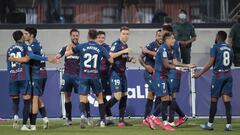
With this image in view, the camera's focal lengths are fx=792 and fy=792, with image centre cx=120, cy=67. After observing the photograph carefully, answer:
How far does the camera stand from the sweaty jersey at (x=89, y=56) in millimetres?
17906

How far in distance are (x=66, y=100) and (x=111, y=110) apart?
6.98 feet

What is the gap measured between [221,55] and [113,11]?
834 cm

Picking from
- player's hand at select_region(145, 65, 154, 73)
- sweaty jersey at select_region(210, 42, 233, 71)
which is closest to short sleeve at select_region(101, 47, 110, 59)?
player's hand at select_region(145, 65, 154, 73)

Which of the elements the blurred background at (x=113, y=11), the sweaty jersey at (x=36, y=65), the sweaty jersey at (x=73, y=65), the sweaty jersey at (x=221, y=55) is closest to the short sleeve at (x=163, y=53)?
the sweaty jersey at (x=221, y=55)

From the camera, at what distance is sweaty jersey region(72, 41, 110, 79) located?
17.9 m

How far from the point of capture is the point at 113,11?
25.6 m

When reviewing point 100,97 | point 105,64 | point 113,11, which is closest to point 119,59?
point 105,64

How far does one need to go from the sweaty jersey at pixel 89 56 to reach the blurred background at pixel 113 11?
7.47 metres

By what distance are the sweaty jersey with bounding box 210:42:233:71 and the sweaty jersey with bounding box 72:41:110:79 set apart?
2419 millimetres

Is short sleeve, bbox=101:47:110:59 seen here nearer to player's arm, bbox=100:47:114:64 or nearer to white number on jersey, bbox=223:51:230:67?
player's arm, bbox=100:47:114:64

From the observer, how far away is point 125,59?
1933 centimetres

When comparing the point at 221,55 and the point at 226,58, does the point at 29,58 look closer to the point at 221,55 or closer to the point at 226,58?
the point at 221,55

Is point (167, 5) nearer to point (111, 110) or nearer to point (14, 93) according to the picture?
point (111, 110)

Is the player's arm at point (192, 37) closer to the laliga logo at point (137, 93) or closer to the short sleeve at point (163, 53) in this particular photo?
the laliga logo at point (137, 93)
